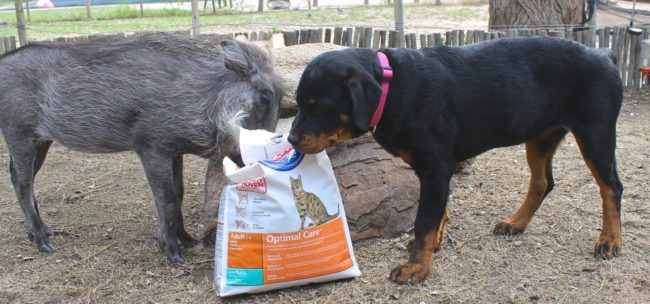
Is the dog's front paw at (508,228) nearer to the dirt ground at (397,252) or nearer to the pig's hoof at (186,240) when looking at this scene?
the dirt ground at (397,252)

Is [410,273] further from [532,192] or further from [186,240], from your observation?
[186,240]

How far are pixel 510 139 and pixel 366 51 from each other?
103cm

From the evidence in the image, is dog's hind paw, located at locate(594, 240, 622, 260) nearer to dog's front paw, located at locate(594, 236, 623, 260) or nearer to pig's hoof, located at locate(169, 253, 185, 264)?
dog's front paw, located at locate(594, 236, 623, 260)

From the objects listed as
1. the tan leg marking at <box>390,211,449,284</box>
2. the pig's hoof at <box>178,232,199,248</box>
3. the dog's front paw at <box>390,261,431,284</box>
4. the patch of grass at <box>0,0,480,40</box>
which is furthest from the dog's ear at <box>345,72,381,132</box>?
the patch of grass at <box>0,0,480,40</box>

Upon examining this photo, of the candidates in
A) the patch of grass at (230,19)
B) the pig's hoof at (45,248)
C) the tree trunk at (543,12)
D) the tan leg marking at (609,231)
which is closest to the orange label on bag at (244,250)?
the pig's hoof at (45,248)

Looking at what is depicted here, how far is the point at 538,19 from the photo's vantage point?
8.20 metres

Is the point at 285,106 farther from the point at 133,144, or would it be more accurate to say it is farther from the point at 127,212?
the point at 127,212

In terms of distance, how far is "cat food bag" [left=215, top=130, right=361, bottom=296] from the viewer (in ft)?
11.7

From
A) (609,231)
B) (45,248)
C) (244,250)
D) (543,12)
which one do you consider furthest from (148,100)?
(543,12)

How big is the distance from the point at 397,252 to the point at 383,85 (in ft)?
4.01

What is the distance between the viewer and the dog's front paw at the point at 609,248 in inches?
156

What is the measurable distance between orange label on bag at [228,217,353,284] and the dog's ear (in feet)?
2.29

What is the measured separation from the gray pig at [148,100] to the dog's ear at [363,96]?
90 cm

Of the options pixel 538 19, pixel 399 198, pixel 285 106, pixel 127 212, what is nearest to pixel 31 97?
pixel 127 212
